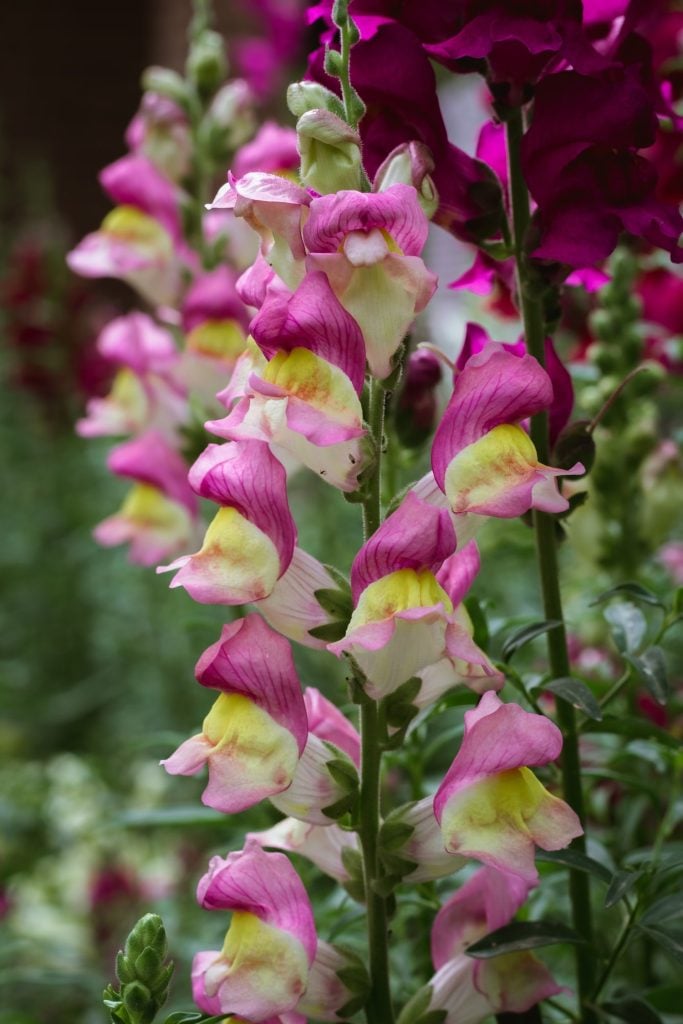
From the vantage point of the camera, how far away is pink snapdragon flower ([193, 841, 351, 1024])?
503 millimetres

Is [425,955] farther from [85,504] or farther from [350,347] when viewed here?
[85,504]

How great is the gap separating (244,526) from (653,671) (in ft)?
0.64

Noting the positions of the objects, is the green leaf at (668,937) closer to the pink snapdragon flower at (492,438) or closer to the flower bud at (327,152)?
the pink snapdragon flower at (492,438)

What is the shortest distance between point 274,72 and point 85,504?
0.81 meters

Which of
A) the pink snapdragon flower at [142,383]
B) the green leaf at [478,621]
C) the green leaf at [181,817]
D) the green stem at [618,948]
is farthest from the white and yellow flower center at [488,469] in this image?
the pink snapdragon flower at [142,383]

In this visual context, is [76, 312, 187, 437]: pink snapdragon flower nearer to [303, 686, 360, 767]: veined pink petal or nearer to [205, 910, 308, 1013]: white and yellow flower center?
[303, 686, 360, 767]: veined pink petal

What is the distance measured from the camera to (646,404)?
37.6 inches

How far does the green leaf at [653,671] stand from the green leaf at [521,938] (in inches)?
4.2

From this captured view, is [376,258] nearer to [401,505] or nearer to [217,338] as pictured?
[401,505]

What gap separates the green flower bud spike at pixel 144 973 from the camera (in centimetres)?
49

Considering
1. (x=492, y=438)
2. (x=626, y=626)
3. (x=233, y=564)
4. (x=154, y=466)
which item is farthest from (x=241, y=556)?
(x=154, y=466)

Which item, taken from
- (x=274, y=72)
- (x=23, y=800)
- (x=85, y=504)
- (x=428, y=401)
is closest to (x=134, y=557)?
(x=428, y=401)

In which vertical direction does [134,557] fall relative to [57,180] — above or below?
above

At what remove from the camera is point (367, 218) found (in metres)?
0.49
